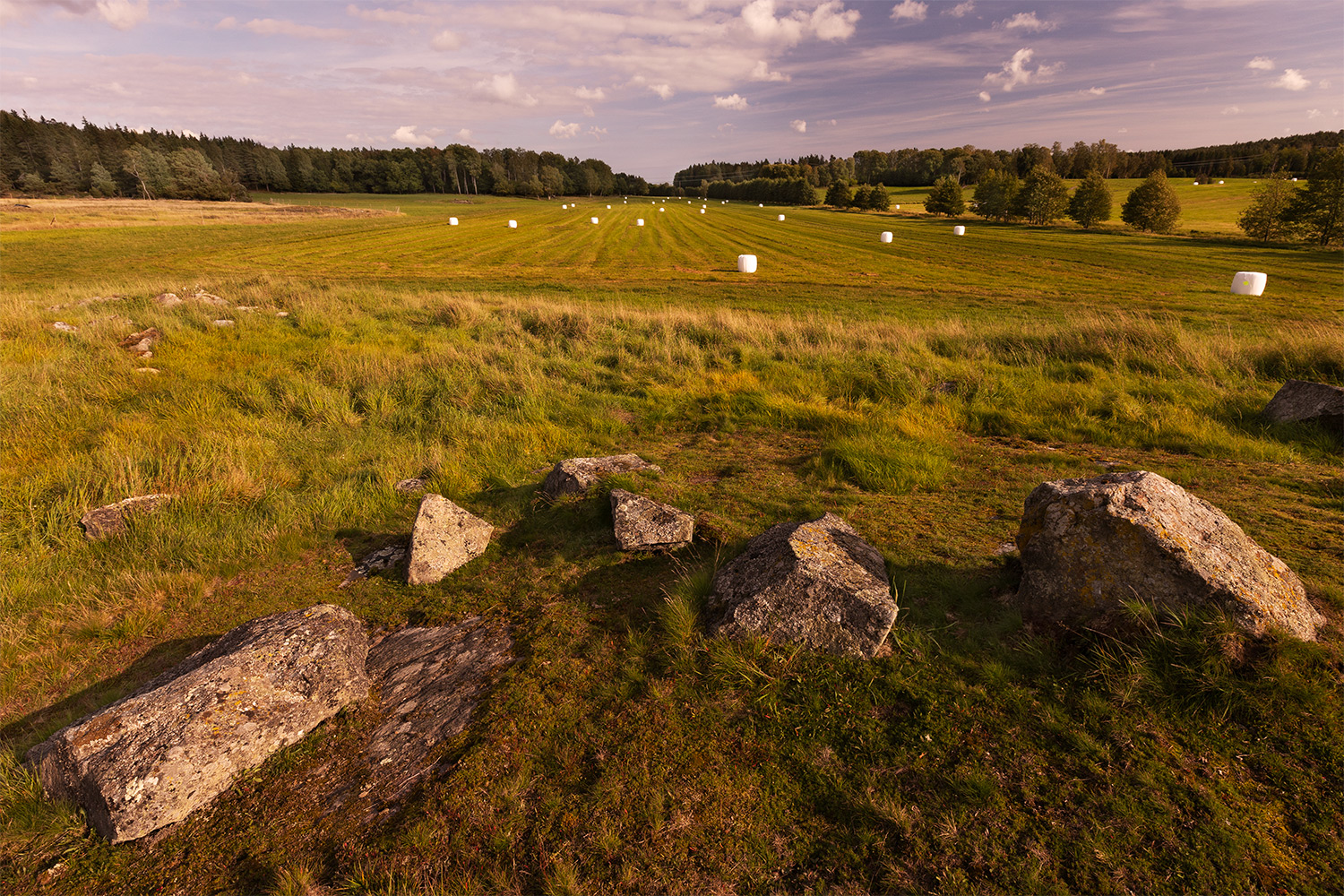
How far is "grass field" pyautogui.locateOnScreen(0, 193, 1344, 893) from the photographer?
8.66 feet

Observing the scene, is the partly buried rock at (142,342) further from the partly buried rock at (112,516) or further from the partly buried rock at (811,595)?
the partly buried rock at (811,595)

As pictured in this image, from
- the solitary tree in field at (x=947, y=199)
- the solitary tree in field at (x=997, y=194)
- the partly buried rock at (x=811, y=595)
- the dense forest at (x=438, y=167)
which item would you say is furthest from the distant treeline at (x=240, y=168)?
the partly buried rock at (x=811, y=595)

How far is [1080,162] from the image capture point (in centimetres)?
10075

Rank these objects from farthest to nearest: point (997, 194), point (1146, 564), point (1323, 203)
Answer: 1. point (997, 194)
2. point (1323, 203)
3. point (1146, 564)

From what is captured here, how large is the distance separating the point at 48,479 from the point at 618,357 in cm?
895

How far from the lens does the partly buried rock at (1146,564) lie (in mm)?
3332

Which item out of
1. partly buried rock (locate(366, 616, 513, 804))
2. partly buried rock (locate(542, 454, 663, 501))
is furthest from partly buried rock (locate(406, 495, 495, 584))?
partly buried rock (locate(542, 454, 663, 501))

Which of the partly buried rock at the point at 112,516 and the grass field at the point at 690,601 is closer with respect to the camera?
the grass field at the point at 690,601

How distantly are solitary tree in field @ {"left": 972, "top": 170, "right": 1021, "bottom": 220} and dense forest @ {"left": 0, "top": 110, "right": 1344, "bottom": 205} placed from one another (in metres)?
2.07

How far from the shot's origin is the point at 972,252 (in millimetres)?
41812

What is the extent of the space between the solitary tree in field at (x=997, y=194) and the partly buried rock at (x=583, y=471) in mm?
79936

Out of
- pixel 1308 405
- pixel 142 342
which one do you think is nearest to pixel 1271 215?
pixel 1308 405

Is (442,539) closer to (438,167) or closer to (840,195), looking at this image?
(840,195)

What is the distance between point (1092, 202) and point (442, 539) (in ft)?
241
